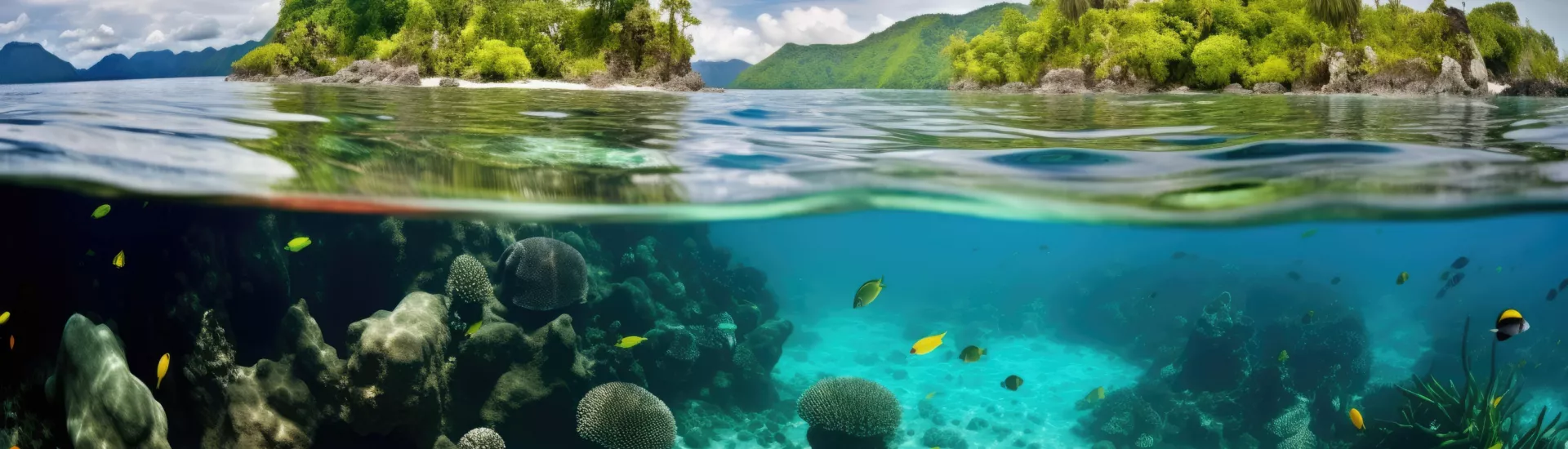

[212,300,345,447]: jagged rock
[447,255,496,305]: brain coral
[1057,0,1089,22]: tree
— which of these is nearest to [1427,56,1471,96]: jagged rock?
[1057,0,1089,22]: tree

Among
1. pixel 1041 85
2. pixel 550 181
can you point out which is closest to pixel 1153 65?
pixel 1041 85

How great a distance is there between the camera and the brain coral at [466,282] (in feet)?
32.4

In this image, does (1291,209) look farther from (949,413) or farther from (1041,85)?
(1041,85)

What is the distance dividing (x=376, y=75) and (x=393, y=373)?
41.8 metres

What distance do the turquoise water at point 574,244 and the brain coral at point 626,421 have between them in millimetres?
32

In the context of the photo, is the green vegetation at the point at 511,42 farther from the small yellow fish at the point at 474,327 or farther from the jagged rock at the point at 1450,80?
the jagged rock at the point at 1450,80

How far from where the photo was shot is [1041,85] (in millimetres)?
50969

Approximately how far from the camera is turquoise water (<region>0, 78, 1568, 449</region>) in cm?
679

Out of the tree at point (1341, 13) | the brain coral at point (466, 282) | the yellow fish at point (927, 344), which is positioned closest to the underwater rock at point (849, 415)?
the yellow fish at point (927, 344)

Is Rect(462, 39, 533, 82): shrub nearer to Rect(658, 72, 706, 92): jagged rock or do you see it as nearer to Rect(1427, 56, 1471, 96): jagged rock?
Rect(658, 72, 706, 92): jagged rock

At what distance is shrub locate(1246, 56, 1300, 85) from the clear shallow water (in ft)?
137

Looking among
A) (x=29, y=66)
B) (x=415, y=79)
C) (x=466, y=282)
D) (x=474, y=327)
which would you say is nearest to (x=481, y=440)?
(x=474, y=327)

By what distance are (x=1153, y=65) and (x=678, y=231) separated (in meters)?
39.9

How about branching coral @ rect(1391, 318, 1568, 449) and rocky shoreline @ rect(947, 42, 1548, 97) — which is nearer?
branching coral @ rect(1391, 318, 1568, 449)
